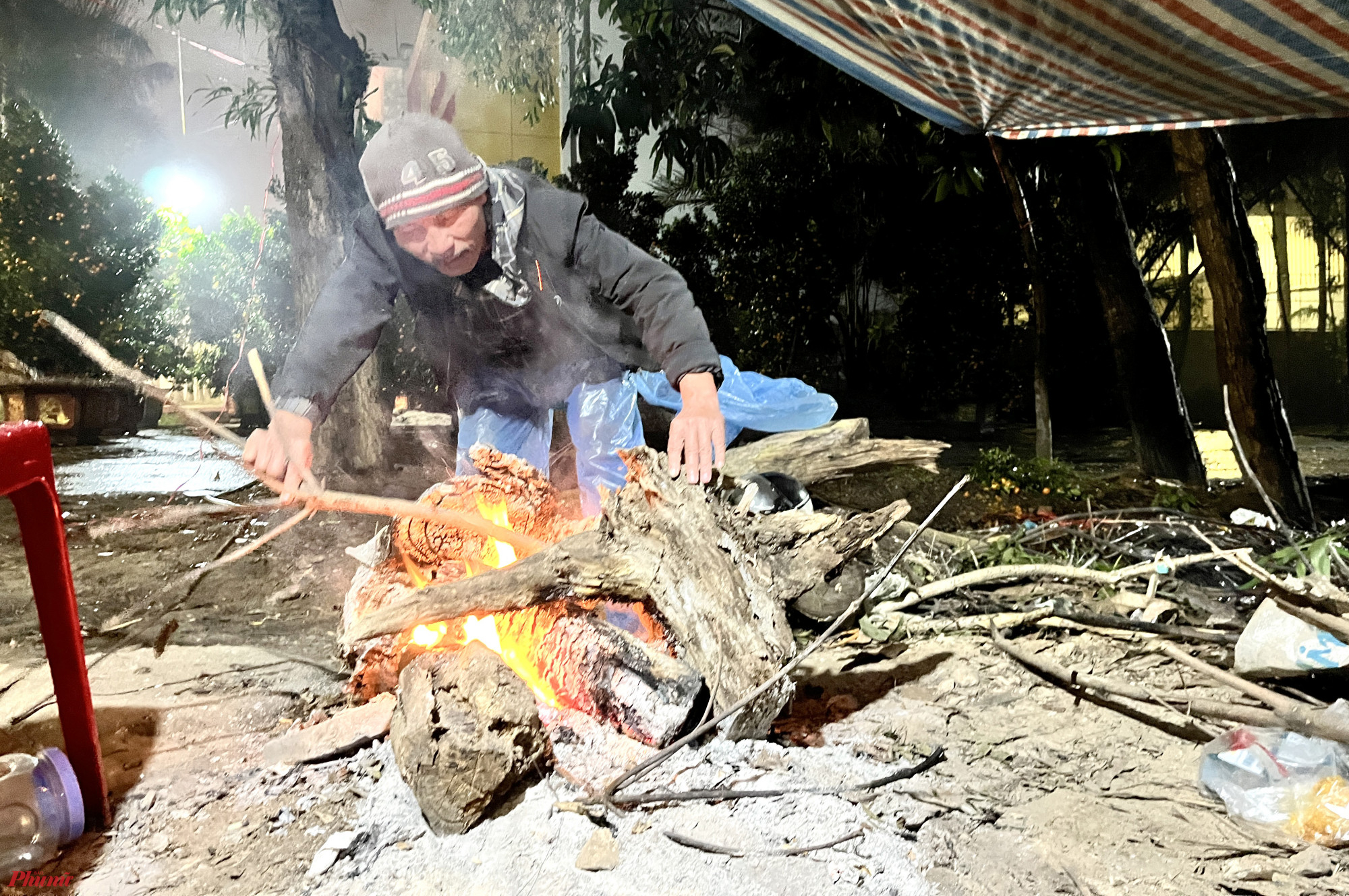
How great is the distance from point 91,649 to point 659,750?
7.55 ft

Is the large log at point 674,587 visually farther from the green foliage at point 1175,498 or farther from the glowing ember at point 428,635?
the green foliage at point 1175,498

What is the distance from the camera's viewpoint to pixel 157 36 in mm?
3295

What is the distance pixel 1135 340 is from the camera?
507 centimetres

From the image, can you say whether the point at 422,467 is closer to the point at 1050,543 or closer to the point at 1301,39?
the point at 1050,543

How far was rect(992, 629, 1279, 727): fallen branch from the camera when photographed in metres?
2.13

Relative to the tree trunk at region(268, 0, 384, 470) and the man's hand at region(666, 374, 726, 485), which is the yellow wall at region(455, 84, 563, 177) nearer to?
the tree trunk at region(268, 0, 384, 470)

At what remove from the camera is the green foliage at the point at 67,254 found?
3.28 meters

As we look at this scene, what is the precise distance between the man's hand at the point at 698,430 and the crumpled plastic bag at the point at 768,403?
1.54 feet

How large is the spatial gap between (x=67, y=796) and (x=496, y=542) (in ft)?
3.99

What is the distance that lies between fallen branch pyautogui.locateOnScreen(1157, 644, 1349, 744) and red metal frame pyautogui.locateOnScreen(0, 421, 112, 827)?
2.73m

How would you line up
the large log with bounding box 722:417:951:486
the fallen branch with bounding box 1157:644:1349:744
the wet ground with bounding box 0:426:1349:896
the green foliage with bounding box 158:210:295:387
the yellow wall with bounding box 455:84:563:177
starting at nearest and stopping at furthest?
the wet ground with bounding box 0:426:1349:896
the fallen branch with bounding box 1157:644:1349:744
the yellow wall with bounding box 455:84:563:177
the green foliage with bounding box 158:210:295:387
the large log with bounding box 722:417:951:486

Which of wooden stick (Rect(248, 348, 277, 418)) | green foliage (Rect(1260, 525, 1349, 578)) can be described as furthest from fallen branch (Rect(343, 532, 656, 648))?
green foliage (Rect(1260, 525, 1349, 578))

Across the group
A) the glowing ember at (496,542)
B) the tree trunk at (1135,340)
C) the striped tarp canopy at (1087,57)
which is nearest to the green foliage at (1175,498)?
the tree trunk at (1135,340)

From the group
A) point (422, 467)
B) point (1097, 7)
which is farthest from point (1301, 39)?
point (422, 467)
